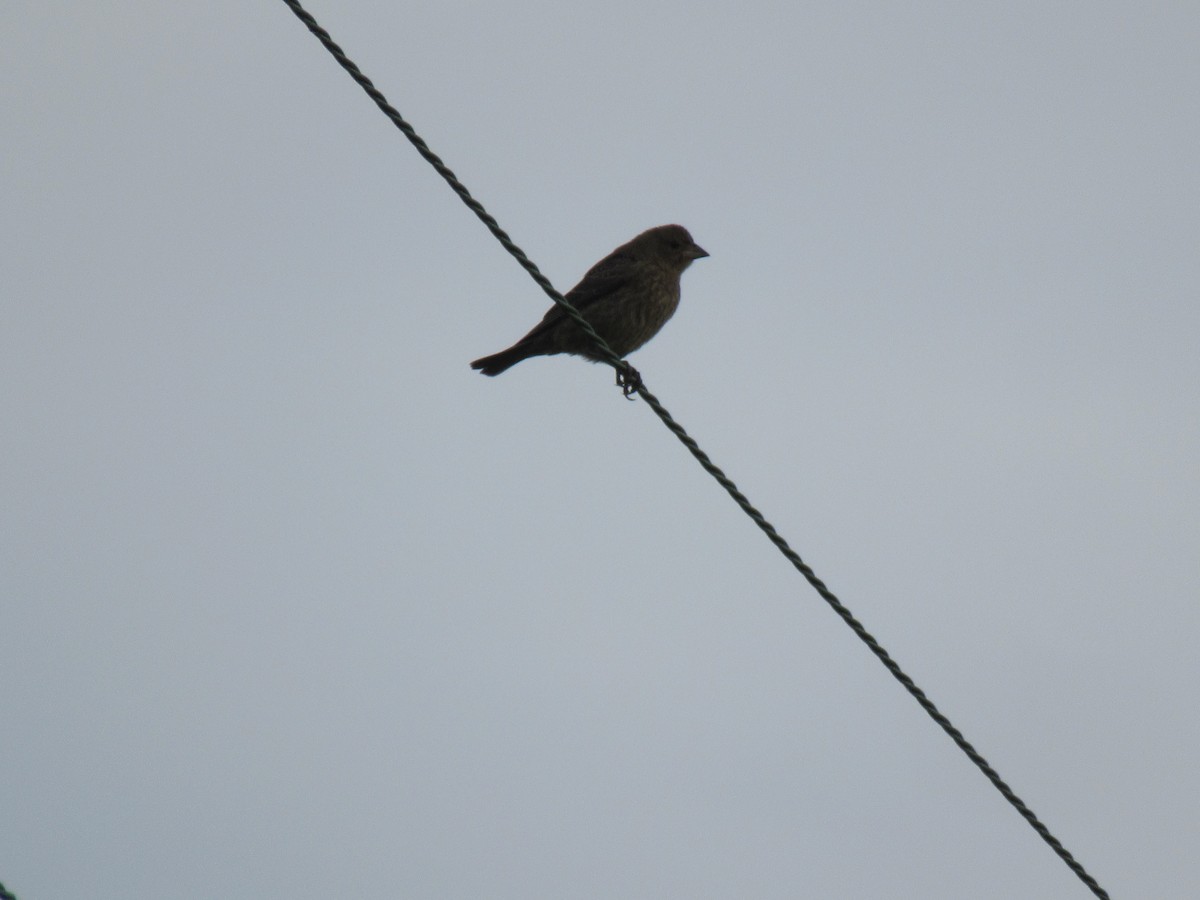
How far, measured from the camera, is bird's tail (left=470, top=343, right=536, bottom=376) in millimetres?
8047

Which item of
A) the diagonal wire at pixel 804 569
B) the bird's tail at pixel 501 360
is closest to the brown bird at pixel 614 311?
the bird's tail at pixel 501 360

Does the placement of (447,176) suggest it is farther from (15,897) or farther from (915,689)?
(15,897)

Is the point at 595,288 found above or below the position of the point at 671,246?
below

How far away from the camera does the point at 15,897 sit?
211cm

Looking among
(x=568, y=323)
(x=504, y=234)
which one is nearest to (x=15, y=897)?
(x=504, y=234)

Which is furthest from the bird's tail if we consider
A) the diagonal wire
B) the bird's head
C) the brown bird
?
the diagonal wire

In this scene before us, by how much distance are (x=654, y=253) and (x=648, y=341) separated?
0.55m

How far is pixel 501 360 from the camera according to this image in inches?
320

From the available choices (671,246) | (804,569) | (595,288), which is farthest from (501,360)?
(804,569)

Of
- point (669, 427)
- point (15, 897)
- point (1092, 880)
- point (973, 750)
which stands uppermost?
point (669, 427)

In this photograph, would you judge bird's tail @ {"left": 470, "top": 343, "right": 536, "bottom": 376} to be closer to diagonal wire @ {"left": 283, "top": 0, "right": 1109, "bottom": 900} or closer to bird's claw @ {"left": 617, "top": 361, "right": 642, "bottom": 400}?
bird's claw @ {"left": 617, "top": 361, "right": 642, "bottom": 400}

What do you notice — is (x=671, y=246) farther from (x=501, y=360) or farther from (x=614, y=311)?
(x=501, y=360)

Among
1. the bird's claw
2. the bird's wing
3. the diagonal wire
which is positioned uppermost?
the bird's wing

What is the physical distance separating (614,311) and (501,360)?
707 mm
